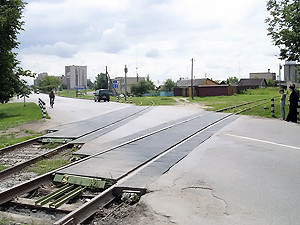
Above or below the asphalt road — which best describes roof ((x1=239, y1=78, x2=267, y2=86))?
above

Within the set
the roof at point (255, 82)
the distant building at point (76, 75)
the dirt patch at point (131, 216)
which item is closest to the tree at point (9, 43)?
the dirt patch at point (131, 216)

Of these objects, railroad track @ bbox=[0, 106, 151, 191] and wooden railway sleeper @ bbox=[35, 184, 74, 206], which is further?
railroad track @ bbox=[0, 106, 151, 191]

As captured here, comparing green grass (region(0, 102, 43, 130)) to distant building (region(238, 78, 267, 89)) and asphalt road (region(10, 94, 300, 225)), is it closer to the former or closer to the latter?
asphalt road (region(10, 94, 300, 225))

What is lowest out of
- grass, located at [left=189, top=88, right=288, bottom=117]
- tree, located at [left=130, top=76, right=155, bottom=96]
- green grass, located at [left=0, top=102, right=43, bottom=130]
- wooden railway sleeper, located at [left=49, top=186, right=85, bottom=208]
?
wooden railway sleeper, located at [left=49, top=186, right=85, bottom=208]

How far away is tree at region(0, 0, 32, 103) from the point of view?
72.0 ft

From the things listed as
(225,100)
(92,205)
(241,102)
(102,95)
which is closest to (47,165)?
(92,205)

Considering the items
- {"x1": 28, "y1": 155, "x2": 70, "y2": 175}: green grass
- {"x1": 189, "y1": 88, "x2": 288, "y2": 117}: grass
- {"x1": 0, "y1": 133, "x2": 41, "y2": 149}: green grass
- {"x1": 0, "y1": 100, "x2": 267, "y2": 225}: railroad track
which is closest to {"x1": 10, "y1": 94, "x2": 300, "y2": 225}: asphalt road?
{"x1": 0, "y1": 100, "x2": 267, "y2": 225}: railroad track

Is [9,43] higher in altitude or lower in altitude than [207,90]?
higher

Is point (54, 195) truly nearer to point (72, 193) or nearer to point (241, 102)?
point (72, 193)

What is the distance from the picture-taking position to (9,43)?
23250mm

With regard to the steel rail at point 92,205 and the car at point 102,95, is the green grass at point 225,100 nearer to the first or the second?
the car at point 102,95

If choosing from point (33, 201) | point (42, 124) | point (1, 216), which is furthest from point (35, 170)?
point (42, 124)

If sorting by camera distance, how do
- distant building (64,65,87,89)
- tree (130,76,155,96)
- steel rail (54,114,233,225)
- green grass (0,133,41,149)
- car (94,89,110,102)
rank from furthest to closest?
1. distant building (64,65,87,89)
2. tree (130,76,155,96)
3. car (94,89,110,102)
4. green grass (0,133,41,149)
5. steel rail (54,114,233,225)

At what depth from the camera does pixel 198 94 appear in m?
61.1
